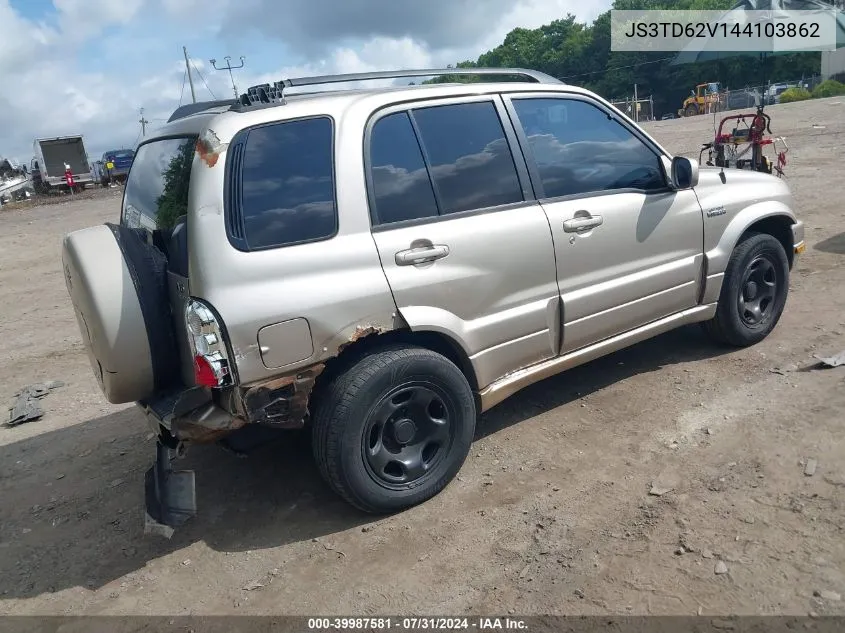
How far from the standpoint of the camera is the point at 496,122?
3.71 m

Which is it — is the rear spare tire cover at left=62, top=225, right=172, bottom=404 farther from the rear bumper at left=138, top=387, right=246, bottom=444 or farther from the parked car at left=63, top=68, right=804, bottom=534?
the rear bumper at left=138, top=387, right=246, bottom=444

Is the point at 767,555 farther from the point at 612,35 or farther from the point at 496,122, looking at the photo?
the point at 612,35

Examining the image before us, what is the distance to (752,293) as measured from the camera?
4.81m

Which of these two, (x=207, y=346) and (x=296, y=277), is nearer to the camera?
(x=207, y=346)

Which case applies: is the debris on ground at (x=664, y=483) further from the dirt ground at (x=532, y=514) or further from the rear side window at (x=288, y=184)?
the rear side window at (x=288, y=184)

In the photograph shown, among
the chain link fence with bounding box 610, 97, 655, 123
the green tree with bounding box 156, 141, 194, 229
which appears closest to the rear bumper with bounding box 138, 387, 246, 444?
the green tree with bounding box 156, 141, 194, 229

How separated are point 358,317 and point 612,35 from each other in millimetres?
72888

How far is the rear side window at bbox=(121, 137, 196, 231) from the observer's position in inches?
122

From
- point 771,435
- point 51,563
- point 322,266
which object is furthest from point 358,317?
point 771,435

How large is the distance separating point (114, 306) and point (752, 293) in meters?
4.12

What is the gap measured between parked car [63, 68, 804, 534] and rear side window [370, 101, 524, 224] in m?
0.01

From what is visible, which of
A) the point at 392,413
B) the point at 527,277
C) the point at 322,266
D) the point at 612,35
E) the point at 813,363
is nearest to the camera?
the point at 322,266

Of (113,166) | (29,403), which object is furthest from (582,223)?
(113,166)

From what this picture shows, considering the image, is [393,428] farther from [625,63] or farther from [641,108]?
[625,63]
